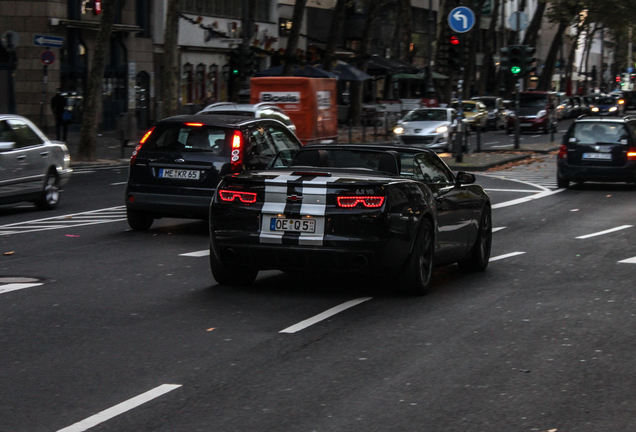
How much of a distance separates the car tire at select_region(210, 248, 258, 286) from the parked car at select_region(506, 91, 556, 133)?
43.8 m

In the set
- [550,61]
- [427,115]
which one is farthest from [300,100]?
[550,61]

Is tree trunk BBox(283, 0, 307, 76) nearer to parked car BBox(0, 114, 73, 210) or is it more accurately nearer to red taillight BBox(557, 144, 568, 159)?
red taillight BBox(557, 144, 568, 159)

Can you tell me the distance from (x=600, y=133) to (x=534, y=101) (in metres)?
33.0

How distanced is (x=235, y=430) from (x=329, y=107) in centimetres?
2725

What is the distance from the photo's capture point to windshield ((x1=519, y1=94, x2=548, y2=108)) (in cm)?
5422

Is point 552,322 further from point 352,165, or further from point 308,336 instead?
point 352,165

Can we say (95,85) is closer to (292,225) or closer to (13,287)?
(13,287)

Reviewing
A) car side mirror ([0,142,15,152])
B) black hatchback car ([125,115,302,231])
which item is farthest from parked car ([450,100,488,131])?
black hatchback car ([125,115,302,231])

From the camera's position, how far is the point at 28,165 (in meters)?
16.5

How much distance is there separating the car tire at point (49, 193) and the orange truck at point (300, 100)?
12.5 meters

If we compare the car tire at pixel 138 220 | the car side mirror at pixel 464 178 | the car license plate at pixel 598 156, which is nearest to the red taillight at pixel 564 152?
the car license plate at pixel 598 156

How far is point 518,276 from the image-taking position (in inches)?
421

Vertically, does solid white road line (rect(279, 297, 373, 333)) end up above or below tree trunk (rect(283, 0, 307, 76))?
below

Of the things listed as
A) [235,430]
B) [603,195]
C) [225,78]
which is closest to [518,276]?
[235,430]
